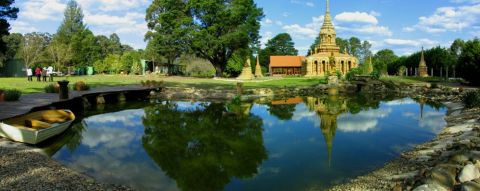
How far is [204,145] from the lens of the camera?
1518cm

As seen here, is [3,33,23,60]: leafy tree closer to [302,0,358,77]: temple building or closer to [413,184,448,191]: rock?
[302,0,358,77]: temple building

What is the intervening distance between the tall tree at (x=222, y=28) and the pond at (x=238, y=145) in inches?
1116

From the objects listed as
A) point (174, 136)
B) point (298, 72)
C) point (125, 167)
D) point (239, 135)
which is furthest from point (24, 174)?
point (298, 72)

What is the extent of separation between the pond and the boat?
57 centimetres

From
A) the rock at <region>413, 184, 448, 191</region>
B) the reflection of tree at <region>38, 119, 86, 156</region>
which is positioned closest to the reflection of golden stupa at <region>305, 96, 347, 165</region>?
the rock at <region>413, 184, 448, 191</region>

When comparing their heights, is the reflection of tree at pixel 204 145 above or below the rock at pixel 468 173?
below

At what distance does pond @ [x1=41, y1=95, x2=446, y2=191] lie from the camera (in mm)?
10938

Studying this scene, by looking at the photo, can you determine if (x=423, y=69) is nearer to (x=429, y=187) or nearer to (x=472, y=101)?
(x=472, y=101)

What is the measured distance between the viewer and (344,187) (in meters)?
9.47

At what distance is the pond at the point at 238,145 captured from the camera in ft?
35.9

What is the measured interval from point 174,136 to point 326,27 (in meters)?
61.7

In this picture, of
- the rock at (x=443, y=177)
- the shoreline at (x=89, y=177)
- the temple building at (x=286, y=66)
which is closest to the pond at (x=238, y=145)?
the shoreline at (x=89, y=177)

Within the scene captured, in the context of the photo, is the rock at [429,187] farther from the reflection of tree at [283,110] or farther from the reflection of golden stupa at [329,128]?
the reflection of tree at [283,110]

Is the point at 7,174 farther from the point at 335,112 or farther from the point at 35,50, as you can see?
the point at 35,50
